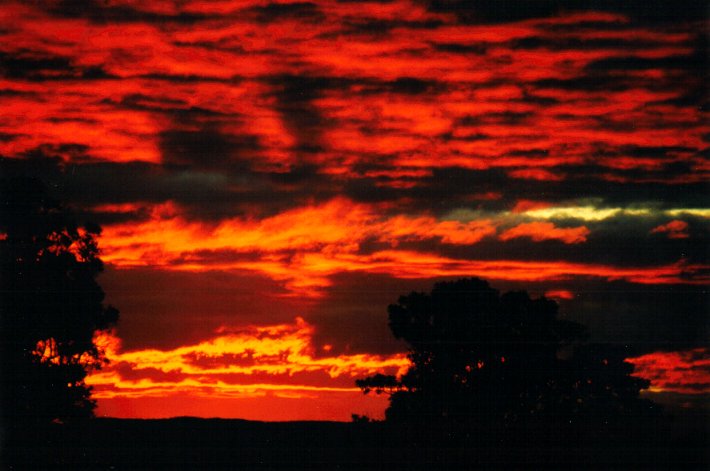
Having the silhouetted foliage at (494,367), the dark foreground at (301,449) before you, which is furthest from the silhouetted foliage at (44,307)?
the silhouetted foliage at (494,367)

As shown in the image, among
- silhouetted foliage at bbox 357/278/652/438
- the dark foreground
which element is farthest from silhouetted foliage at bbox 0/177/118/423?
silhouetted foliage at bbox 357/278/652/438

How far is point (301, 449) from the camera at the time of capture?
3466 centimetres

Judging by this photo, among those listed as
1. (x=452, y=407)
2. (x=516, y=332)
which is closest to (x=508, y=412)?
(x=452, y=407)

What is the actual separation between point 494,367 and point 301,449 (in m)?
11.2

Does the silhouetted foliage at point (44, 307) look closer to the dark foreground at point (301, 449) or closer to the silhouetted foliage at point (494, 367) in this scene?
the dark foreground at point (301, 449)

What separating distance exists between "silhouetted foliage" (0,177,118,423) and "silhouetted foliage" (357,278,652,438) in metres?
11.6

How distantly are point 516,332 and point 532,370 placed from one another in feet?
8.61

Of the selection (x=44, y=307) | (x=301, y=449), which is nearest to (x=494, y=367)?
(x=301, y=449)

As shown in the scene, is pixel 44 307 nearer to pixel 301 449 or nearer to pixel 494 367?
pixel 301 449

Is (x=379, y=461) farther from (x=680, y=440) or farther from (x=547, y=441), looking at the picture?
(x=680, y=440)

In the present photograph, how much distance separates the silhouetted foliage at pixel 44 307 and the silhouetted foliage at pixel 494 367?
11.6 metres

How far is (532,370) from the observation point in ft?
142

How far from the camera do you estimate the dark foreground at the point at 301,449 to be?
32906mm

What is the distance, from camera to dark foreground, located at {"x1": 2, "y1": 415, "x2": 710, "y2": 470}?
32906mm
